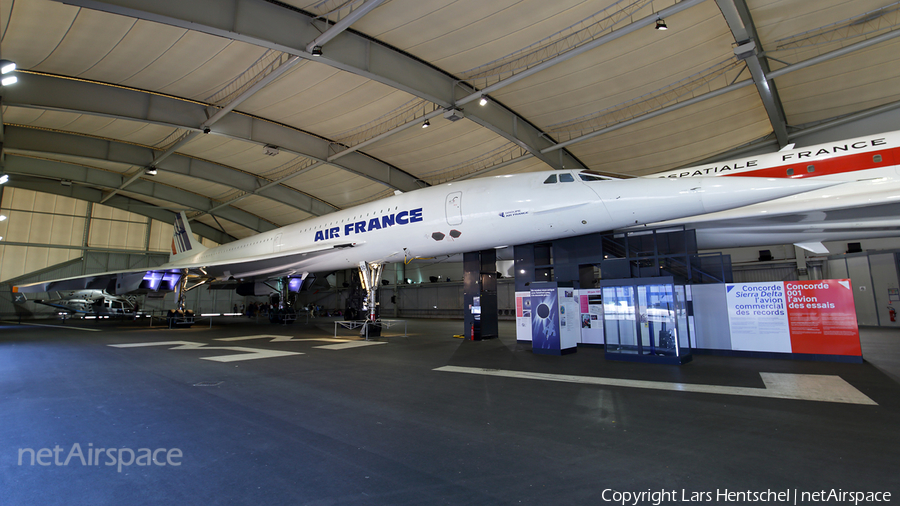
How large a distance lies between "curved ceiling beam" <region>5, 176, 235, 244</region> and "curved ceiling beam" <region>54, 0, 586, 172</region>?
23.5 meters

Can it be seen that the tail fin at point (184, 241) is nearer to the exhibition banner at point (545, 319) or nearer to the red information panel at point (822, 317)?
the exhibition banner at point (545, 319)

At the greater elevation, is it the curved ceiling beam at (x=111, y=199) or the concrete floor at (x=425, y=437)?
the curved ceiling beam at (x=111, y=199)

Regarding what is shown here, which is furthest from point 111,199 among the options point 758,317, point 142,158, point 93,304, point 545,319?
point 758,317

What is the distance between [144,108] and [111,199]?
60.0 ft

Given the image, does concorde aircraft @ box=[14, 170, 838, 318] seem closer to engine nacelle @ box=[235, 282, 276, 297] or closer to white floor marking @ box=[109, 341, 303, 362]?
engine nacelle @ box=[235, 282, 276, 297]

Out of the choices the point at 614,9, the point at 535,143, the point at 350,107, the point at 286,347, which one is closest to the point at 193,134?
the point at 350,107

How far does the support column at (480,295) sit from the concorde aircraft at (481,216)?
229 cm

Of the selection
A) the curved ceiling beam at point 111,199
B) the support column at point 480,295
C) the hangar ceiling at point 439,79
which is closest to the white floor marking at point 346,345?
the support column at point 480,295

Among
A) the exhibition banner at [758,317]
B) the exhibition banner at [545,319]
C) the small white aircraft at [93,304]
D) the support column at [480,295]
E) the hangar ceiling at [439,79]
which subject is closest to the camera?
the exhibition banner at [758,317]

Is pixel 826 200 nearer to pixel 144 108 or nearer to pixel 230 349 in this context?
pixel 230 349

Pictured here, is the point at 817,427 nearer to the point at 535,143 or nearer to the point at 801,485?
the point at 801,485

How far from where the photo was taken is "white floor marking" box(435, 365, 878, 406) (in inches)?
175

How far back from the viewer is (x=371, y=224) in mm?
10781

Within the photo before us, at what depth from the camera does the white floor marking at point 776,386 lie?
14.5 feet
